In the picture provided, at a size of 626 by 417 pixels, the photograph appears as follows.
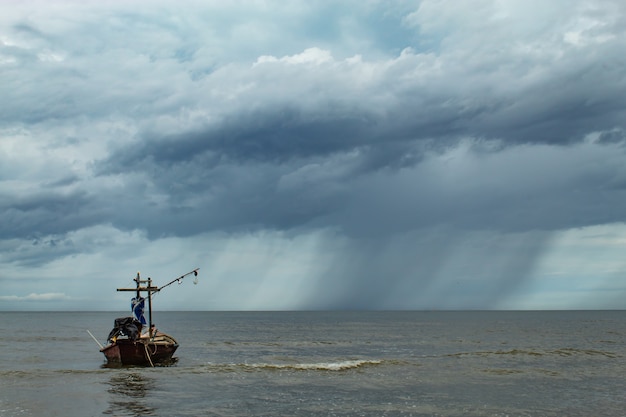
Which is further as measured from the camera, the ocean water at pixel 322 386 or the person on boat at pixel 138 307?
the person on boat at pixel 138 307

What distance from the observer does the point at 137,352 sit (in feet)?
158

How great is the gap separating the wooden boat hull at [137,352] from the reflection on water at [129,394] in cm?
364

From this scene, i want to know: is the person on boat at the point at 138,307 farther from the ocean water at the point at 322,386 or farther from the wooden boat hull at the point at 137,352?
the ocean water at the point at 322,386

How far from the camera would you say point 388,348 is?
72625mm

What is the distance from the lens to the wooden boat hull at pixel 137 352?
47812 millimetres

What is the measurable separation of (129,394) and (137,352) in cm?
1427

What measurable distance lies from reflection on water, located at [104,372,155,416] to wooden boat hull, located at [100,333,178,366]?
12.0 ft

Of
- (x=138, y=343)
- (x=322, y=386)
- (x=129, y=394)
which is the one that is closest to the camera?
(x=129, y=394)

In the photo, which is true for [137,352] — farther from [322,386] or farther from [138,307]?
[322,386]

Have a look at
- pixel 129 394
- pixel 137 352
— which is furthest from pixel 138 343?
pixel 129 394

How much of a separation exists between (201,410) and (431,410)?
12565 millimetres

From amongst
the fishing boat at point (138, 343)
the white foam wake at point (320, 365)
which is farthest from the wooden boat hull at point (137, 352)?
the white foam wake at point (320, 365)

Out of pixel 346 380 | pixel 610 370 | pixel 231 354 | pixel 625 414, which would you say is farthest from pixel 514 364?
pixel 231 354

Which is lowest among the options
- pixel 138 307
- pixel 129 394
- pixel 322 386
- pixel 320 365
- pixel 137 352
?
pixel 320 365
